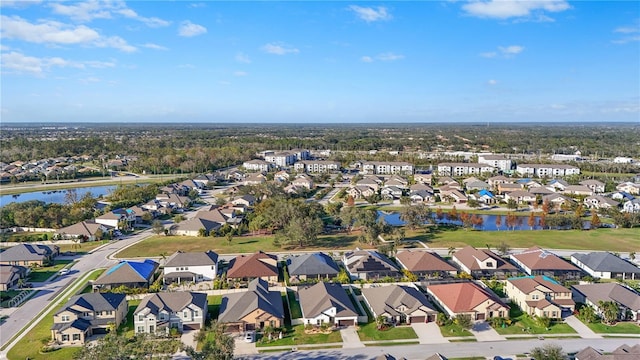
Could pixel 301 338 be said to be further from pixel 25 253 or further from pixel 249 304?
pixel 25 253

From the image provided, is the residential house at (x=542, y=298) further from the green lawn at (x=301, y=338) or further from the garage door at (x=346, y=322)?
the green lawn at (x=301, y=338)

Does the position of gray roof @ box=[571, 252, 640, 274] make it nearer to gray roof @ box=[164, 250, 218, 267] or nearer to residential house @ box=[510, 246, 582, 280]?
residential house @ box=[510, 246, 582, 280]

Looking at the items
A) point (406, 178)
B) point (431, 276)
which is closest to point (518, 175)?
point (406, 178)

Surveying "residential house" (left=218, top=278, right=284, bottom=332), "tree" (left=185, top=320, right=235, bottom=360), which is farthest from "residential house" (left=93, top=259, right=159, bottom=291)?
"tree" (left=185, top=320, right=235, bottom=360)

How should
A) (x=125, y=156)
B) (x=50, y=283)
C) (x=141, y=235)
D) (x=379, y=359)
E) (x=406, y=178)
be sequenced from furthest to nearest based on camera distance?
(x=125, y=156) → (x=406, y=178) → (x=141, y=235) → (x=50, y=283) → (x=379, y=359)

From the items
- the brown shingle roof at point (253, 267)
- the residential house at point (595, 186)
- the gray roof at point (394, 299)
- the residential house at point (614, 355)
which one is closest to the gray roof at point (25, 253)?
the brown shingle roof at point (253, 267)

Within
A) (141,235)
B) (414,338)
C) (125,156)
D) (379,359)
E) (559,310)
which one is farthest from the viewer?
(125,156)

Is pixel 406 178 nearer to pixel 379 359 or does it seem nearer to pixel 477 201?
pixel 477 201
